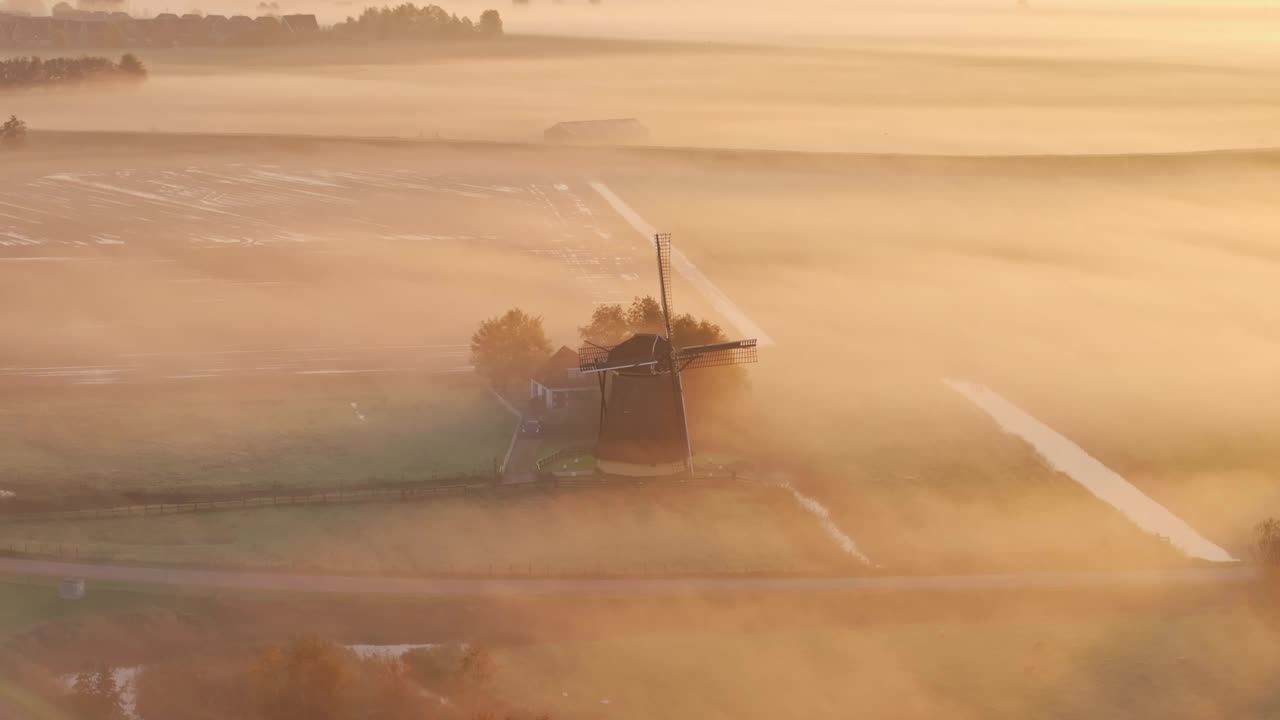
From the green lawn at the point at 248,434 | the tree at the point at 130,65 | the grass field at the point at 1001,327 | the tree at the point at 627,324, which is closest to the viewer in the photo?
the grass field at the point at 1001,327

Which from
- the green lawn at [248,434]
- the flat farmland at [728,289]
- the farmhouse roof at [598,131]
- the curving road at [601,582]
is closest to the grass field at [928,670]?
the curving road at [601,582]

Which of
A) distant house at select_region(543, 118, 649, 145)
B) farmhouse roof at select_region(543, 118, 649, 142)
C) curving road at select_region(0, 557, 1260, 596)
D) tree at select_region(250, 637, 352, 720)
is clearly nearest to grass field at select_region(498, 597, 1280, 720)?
curving road at select_region(0, 557, 1260, 596)

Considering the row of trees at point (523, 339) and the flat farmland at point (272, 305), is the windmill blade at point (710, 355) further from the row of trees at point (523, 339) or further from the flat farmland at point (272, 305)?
the flat farmland at point (272, 305)

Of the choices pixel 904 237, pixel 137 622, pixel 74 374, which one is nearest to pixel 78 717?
pixel 137 622

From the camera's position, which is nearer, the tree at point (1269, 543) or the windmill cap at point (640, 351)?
the tree at point (1269, 543)

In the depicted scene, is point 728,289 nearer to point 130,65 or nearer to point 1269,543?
point 1269,543

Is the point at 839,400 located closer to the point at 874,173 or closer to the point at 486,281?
the point at 486,281

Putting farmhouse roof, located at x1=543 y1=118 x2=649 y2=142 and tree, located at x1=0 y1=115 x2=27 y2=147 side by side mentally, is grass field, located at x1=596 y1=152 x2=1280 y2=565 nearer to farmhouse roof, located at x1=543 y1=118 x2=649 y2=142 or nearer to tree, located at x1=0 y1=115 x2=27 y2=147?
farmhouse roof, located at x1=543 y1=118 x2=649 y2=142

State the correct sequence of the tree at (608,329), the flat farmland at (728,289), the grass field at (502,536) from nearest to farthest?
1. the grass field at (502,536)
2. the flat farmland at (728,289)
3. the tree at (608,329)
